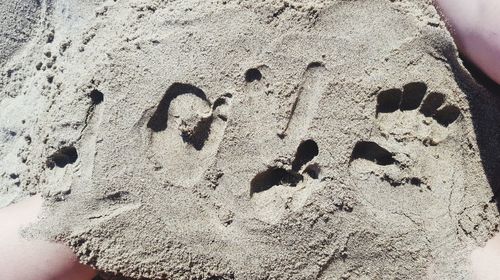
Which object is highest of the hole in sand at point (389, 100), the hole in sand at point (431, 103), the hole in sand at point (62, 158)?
the hole in sand at point (431, 103)

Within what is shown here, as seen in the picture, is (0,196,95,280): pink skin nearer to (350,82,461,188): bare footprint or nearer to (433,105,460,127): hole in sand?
(350,82,461,188): bare footprint

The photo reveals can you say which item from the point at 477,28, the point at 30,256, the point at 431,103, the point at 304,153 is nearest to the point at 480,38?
the point at 477,28

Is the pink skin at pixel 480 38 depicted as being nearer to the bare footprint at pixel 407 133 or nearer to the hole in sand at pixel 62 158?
the bare footprint at pixel 407 133

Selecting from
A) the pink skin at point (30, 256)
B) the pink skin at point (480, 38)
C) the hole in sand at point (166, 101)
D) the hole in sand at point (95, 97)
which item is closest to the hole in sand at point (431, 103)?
the pink skin at point (480, 38)

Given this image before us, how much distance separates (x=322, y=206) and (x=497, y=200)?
0.46 meters

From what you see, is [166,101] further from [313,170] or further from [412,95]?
[412,95]

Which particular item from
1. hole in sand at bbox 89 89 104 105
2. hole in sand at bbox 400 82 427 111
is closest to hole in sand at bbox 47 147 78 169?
hole in sand at bbox 89 89 104 105

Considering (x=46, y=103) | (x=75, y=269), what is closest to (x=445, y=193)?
(x=75, y=269)

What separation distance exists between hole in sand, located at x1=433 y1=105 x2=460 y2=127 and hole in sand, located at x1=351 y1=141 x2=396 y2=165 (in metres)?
0.17

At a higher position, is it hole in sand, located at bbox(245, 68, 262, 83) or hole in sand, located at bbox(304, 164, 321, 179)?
hole in sand, located at bbox(245, 68, 262, 83)

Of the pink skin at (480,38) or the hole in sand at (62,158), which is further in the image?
the hole in sand at (62,158)

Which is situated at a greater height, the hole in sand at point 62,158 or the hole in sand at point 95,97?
the hole in sand at point 95,97

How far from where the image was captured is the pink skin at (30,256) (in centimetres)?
136

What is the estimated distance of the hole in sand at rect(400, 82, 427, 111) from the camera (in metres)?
1.29
